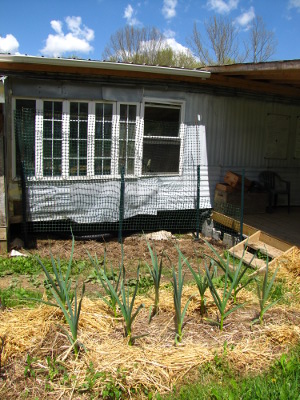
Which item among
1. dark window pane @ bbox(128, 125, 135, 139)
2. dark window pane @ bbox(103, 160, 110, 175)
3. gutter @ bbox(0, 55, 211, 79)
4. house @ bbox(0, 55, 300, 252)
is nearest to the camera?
gutter @ bbox(0, 55, 211, 79)

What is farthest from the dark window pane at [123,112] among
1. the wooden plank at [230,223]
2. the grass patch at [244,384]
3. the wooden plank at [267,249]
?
the grass patch at [244,384]

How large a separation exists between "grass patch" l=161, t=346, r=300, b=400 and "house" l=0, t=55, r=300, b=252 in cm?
433

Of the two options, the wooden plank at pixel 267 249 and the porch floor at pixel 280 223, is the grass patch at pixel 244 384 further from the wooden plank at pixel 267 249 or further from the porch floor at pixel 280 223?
the porch floor at pixel 280 223

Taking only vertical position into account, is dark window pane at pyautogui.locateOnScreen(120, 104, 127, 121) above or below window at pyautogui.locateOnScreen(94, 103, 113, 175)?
above

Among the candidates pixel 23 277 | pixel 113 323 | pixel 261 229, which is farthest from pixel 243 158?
pixel 113 323

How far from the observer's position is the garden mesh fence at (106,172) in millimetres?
7109

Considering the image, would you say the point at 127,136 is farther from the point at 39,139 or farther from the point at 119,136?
the point at 39,139

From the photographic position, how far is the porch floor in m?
6.99

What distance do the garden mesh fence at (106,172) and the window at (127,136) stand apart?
2 centimetres

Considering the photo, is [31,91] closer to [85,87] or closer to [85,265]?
[85,87]

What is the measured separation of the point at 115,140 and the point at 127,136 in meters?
0.27

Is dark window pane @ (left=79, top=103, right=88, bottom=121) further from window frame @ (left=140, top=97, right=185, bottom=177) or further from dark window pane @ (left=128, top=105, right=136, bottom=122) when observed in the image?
window frame @ (left=140, top=97, right=185, bottom=177)

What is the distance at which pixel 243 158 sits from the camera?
9.11 metres

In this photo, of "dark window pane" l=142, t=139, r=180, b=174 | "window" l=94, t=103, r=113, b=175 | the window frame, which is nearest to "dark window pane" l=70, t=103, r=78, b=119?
"window" l=94, t=103, r=113, b=175
